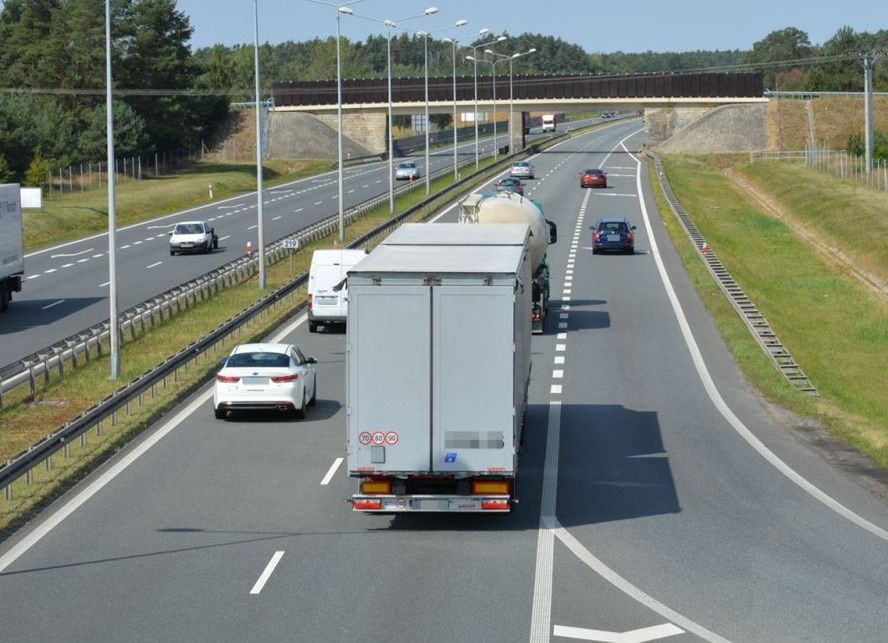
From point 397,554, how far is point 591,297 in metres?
30.4

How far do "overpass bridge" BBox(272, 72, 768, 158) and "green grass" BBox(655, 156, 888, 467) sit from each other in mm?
56594

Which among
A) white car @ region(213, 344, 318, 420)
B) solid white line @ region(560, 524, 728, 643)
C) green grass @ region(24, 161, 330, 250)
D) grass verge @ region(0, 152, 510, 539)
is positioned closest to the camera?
solid white line @ region(560, 524, 728, 643)

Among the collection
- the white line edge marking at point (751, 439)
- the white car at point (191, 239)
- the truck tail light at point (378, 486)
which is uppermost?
the white car at point (191, 239)

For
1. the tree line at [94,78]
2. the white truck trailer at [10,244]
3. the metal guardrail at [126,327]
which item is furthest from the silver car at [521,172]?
the white truck trailer at [10,244]

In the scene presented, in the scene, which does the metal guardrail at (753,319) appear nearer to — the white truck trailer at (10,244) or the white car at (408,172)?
the white truck trailer at (10,244)

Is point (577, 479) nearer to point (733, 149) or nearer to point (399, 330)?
point (399, 330)

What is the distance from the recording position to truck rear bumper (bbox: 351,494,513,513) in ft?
66.2

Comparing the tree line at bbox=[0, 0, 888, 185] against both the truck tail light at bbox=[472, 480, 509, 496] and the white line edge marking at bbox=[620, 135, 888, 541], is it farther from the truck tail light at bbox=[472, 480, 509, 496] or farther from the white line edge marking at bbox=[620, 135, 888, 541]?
the truck tail light at bbox=[472, 480, 509, 496]

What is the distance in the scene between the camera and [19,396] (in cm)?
3259

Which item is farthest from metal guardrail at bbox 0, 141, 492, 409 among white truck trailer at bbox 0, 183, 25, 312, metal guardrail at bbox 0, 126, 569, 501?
white truck trailer at bbox 0, 183, 25, 312

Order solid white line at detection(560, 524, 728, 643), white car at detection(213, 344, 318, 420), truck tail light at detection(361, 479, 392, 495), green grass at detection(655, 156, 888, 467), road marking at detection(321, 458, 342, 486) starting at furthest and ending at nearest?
green grass at detection(655, 156, 888, 467), white car at detection(213, 344, 318, 420), road marking at detection(321, 458, 342, 486), truck tail light at detection(361, 479, 392, 495), solid white line at detection(560, 524, 728, 643)

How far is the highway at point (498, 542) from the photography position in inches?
642

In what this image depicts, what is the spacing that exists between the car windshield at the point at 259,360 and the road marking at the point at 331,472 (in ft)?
13.8

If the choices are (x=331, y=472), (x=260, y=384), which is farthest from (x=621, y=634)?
(x=260, y=384)
